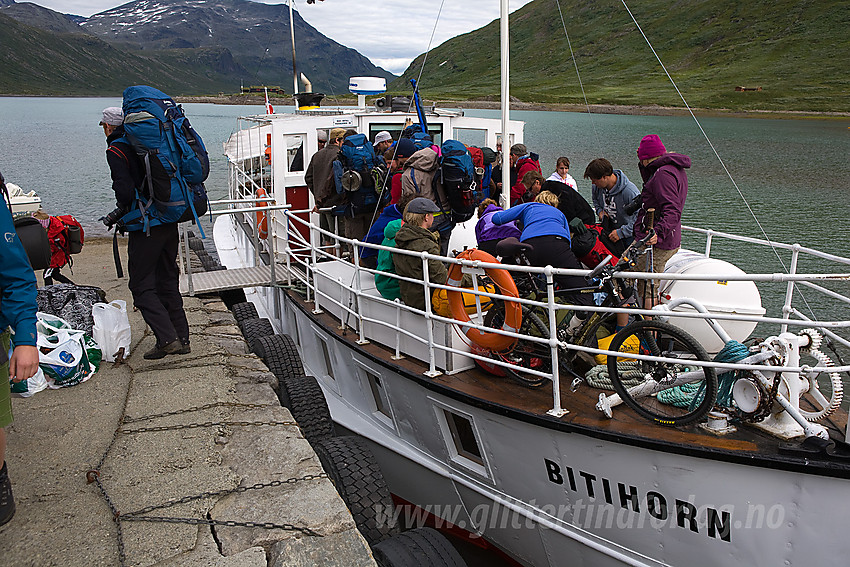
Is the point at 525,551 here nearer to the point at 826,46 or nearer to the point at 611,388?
the point at 611,388

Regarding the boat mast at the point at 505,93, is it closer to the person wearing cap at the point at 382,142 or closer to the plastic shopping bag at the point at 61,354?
the person wearing cap at the point at 382,142

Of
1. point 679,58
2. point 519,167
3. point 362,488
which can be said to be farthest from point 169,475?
point 679,58

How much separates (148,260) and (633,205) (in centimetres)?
494

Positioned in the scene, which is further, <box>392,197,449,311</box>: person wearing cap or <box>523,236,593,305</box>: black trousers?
<box>392,197,449,311</box>: person wearing cap

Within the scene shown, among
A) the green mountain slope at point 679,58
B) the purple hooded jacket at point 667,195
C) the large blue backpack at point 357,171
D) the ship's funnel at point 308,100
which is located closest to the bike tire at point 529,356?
the purple hooded jacket at point 667,195

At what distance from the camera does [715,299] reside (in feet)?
Result: 17.2

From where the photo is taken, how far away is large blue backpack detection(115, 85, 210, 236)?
16.5 ft

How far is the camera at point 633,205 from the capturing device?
6567 mm

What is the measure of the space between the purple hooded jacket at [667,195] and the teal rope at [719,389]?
1986 millimetres

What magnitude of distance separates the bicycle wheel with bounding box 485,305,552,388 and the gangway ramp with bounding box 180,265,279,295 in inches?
180

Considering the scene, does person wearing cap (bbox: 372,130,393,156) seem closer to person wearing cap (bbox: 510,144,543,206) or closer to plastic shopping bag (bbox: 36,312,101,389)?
person wearing cap (bbox: 510,144,543,206)

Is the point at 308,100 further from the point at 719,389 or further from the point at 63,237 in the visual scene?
the point at 719,389

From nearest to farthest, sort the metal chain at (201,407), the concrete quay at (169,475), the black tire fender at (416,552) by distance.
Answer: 1. the concrete quay at (169,475)
2. the black tire fender at (416,552)
3. the metal chain at (201,407)

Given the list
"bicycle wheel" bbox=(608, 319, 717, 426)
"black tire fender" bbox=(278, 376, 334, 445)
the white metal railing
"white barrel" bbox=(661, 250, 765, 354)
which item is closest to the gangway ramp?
the white metal railing
